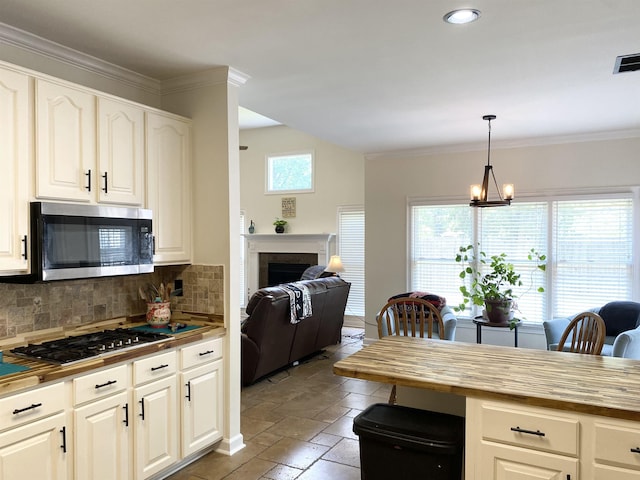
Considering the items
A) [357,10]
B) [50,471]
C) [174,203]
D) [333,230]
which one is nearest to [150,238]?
[174,203]

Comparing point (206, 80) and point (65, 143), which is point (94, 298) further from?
point (206, 80)

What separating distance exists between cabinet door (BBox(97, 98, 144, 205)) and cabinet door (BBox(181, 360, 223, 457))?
1.16 m

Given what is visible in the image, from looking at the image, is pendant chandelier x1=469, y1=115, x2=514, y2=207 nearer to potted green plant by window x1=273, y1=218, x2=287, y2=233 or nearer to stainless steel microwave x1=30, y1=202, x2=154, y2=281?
stainless steel microwave x1=30, y1=202, x2=154, y2=281

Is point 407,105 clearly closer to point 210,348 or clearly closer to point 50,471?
point 210,348

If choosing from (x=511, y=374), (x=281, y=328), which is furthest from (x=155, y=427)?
(x=281, y=328)

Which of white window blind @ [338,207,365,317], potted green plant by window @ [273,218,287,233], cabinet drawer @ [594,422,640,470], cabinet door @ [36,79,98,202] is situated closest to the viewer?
cabinet drawer @ [594,422,640,470]

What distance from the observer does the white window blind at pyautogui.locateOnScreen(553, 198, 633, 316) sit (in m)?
5.20

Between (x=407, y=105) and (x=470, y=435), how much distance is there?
2824 mm

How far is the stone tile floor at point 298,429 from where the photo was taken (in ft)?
10.1

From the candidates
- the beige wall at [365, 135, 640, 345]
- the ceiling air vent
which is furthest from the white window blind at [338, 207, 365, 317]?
the ceiling air vent

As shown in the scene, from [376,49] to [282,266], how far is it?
6.07m

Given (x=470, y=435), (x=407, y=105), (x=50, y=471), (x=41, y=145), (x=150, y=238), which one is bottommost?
(x=50, y=471)

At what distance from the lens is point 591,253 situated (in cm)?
535

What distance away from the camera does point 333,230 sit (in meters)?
8.31
